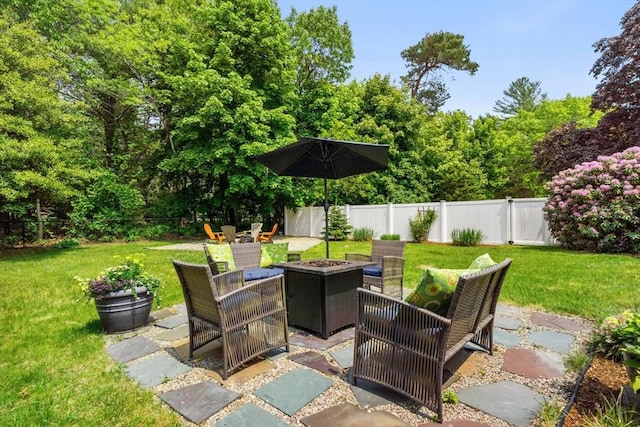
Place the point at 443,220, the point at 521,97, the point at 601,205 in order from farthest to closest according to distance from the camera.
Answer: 1. the point at 521,97
2. the point at 443,220
3. the point at 601,205

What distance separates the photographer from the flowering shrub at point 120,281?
336 centimetres

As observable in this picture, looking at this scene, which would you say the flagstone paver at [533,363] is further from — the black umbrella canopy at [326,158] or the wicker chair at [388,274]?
the black umbrella canopy at [326,158]

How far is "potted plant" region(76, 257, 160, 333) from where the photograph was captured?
11.1 feet

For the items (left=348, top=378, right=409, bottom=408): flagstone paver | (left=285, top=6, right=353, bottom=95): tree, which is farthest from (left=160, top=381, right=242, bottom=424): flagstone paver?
(left=285, top=6, right=353, bottom=95): tree

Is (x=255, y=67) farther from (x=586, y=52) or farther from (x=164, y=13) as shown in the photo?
(x=586, y=52)

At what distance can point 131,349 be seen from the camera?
308cm

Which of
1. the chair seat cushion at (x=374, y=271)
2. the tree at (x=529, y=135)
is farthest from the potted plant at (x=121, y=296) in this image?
the tree at (x=529, y=135)

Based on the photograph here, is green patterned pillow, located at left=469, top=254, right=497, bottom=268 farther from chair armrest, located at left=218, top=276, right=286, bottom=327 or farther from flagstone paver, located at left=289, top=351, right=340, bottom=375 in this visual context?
chair armrest, located at left=218, top=276, right=286, bottom=327

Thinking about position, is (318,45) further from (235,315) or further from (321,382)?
(321,382)

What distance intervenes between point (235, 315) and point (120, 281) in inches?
67.5

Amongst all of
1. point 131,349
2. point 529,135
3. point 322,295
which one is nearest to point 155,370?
point 131,349

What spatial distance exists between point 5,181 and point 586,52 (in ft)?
58.6

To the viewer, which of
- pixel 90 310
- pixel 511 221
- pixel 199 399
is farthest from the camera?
pixel 511 221

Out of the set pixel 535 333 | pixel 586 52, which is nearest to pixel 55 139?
pixel 535 333
